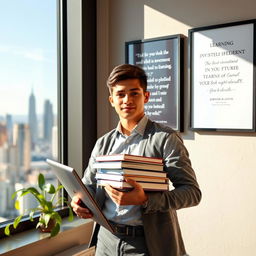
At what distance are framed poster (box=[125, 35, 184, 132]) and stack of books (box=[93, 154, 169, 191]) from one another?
104 centimetres

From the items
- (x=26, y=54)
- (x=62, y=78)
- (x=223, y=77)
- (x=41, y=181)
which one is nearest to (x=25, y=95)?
(x=26, y=54)

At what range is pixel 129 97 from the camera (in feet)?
4.89

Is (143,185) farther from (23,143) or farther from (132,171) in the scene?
(23,143)

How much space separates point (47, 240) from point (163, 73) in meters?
1.24

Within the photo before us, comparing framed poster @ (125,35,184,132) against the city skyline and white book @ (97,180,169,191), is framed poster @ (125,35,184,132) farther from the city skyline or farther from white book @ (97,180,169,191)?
white book @ (97,180,169,191)

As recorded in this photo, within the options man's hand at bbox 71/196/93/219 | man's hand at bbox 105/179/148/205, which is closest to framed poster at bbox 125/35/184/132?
man's hand at bbox 71/196/93/219

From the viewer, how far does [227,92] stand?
2.20 meters

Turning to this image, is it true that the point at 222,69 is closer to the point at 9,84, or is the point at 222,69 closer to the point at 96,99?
the point at 96,99

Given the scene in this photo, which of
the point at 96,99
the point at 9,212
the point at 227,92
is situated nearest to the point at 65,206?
the point at 9,212

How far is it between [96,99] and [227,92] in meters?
0.98

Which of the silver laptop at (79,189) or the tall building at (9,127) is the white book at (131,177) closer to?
the silver laptop at (79,189)

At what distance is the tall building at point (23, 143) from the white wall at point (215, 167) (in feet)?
3.15

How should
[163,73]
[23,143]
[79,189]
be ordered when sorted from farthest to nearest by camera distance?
[163,73] → [23,143] → [79,189]

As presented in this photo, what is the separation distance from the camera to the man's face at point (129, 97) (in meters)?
1.49
